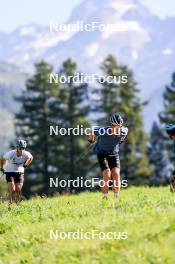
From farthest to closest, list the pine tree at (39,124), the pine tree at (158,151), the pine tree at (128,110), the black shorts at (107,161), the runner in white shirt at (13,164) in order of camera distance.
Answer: the pine tree at (158,151), the pine tree at (39,124), the pine tree at (128,110), the runner in white shirt at (13,164), the black shorts at (107,161)

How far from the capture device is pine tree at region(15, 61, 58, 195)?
6550 cm

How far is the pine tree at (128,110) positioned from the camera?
6419cm

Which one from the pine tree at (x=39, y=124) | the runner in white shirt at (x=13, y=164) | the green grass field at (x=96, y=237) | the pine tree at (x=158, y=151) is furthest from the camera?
the pine tree at (x=158, y=151)

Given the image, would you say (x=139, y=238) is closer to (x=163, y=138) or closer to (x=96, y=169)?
(x=96, y=169)

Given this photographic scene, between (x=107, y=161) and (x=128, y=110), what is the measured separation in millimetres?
48740

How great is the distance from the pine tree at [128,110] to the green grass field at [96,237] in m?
48.5

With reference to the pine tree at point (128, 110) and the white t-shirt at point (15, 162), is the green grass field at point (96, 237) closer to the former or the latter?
the white t-shirt at point (15, 162)

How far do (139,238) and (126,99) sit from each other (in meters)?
55.0

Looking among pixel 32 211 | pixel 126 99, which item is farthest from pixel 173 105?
pixel 32 211

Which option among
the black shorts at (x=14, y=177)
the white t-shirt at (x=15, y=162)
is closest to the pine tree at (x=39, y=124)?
the black shorts at (x=14, y=177)

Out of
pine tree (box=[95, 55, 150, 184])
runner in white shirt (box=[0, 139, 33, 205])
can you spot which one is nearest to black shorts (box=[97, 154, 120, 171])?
runner in white shirt (box=[0, 139, 33, 205])

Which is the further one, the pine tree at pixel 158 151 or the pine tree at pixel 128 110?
the pine tree at pixel 158 151

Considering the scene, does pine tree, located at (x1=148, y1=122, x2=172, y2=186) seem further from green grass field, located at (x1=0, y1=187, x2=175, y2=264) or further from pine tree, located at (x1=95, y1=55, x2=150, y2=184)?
green grass field, located at (x1=0, y1=187, x2=175, y2=264)

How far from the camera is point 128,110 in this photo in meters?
65.6
